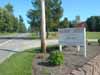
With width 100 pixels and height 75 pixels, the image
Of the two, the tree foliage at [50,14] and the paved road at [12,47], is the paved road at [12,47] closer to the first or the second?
the paved road at [12,47]

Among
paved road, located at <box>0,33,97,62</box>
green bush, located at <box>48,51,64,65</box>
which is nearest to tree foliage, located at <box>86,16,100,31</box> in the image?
paved road, located at <box>0,33,97,62</box>

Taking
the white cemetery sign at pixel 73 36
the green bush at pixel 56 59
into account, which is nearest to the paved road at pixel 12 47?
the white cemetery sign at pixel 73 36

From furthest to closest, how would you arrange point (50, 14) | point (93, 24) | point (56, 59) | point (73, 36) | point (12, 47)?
point (93, 24) → point (50, 14) → point (12, 47) → point (73, 36) → point (56, 59)

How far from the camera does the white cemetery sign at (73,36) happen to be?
710 inches

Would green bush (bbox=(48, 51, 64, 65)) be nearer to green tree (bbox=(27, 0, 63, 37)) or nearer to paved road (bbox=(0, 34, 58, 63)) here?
paved road (bbox=(0, 34, 58, 63))

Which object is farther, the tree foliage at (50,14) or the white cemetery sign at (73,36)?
the tree foliage at (50,14)

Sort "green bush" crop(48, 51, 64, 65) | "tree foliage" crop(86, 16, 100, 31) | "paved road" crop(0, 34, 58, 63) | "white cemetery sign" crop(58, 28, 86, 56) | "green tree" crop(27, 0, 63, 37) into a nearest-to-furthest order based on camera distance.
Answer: "green bush" crop(48, 51, 64, 65) < "white cemetery sign" crop(58, 28, 86, 56) < "paved road" crop(0, 34, 58, 63) < "green tree" crop(27, 0, 63, 37) < "tree foliage" crop(86, 16, 100, 31)

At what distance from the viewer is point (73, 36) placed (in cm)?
1834

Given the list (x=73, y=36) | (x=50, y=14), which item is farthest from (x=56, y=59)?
(x=50, y=14)

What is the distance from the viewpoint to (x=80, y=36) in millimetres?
18078

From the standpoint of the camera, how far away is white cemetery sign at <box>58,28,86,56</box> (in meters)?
18.0

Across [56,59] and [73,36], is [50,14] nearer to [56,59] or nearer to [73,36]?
[73,36]

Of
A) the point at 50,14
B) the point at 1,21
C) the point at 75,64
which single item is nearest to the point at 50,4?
the point at 50,14

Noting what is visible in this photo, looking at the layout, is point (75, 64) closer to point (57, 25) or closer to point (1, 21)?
point (57, 25)
